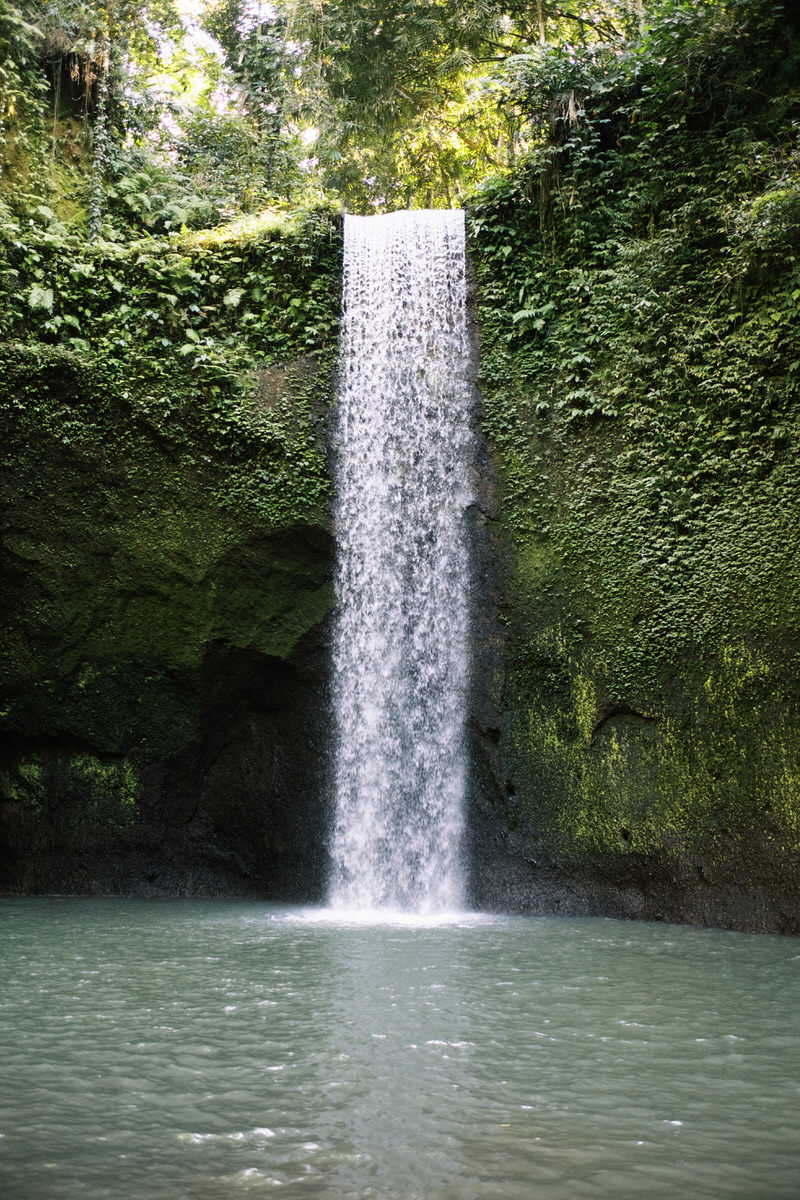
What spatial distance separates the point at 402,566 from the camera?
367 inches

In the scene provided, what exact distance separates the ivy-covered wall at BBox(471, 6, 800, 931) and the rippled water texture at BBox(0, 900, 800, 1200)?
1.82 meters

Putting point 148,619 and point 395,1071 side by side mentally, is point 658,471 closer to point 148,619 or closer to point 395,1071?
point 148,619

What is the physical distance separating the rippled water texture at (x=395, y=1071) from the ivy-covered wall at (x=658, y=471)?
182cm

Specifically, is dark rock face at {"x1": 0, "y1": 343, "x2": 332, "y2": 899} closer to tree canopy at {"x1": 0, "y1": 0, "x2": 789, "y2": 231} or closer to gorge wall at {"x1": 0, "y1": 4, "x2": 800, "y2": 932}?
gorge wall at {"x1": 0, "y1": 4, "x2": 800, "y2": 932}

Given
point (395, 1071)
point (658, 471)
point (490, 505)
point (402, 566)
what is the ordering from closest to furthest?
point (395, 1071) → point (658, 471) → point (490, 505) → point (402, 566)

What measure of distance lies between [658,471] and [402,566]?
8.58 feet

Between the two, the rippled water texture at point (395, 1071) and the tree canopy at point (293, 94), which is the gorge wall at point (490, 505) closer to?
the tree canopy at point (293, 94)

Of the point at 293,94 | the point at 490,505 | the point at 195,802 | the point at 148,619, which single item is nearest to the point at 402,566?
the point at 490,505

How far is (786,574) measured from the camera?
7594 mm

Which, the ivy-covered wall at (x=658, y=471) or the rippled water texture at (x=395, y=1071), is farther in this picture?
the ivy-covered wall at (x=658, y=471)

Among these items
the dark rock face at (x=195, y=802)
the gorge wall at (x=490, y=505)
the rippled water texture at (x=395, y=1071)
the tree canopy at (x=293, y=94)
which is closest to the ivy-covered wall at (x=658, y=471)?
the gorge wall at (x=490, y=505)

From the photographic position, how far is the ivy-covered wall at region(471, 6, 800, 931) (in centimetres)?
764

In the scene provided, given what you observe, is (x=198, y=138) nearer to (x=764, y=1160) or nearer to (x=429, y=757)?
(x=429, y=757)

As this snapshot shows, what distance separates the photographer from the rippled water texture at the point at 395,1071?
2.47 metres
